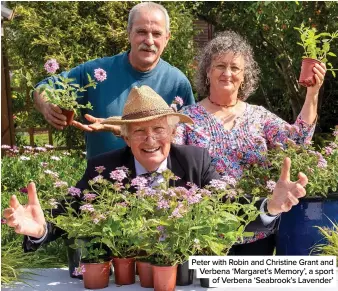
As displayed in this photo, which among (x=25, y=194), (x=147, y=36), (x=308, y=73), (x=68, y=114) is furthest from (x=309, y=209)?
(x=25, y=194)

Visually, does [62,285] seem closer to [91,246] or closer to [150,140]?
[91,246]

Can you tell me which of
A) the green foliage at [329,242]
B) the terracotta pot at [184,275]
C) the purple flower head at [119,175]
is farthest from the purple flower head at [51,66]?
the green foliage at [329,242]

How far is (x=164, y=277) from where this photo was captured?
67.2 inches

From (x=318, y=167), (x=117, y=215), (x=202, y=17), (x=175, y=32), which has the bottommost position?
(x=117, y=215)

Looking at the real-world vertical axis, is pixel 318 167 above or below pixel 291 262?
above

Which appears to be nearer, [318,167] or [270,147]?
[318,167]

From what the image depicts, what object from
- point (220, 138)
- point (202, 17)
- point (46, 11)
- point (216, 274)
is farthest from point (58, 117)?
point (202, 17)

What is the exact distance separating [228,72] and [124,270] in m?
1.11

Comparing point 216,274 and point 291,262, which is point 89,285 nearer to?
point 216,274

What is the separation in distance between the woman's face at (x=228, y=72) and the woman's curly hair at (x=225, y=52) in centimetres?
3

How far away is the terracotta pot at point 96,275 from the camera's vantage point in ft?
5.83

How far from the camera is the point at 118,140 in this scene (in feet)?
10.4

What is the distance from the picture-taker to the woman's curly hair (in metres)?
2.55

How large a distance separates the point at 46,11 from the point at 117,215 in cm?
516
